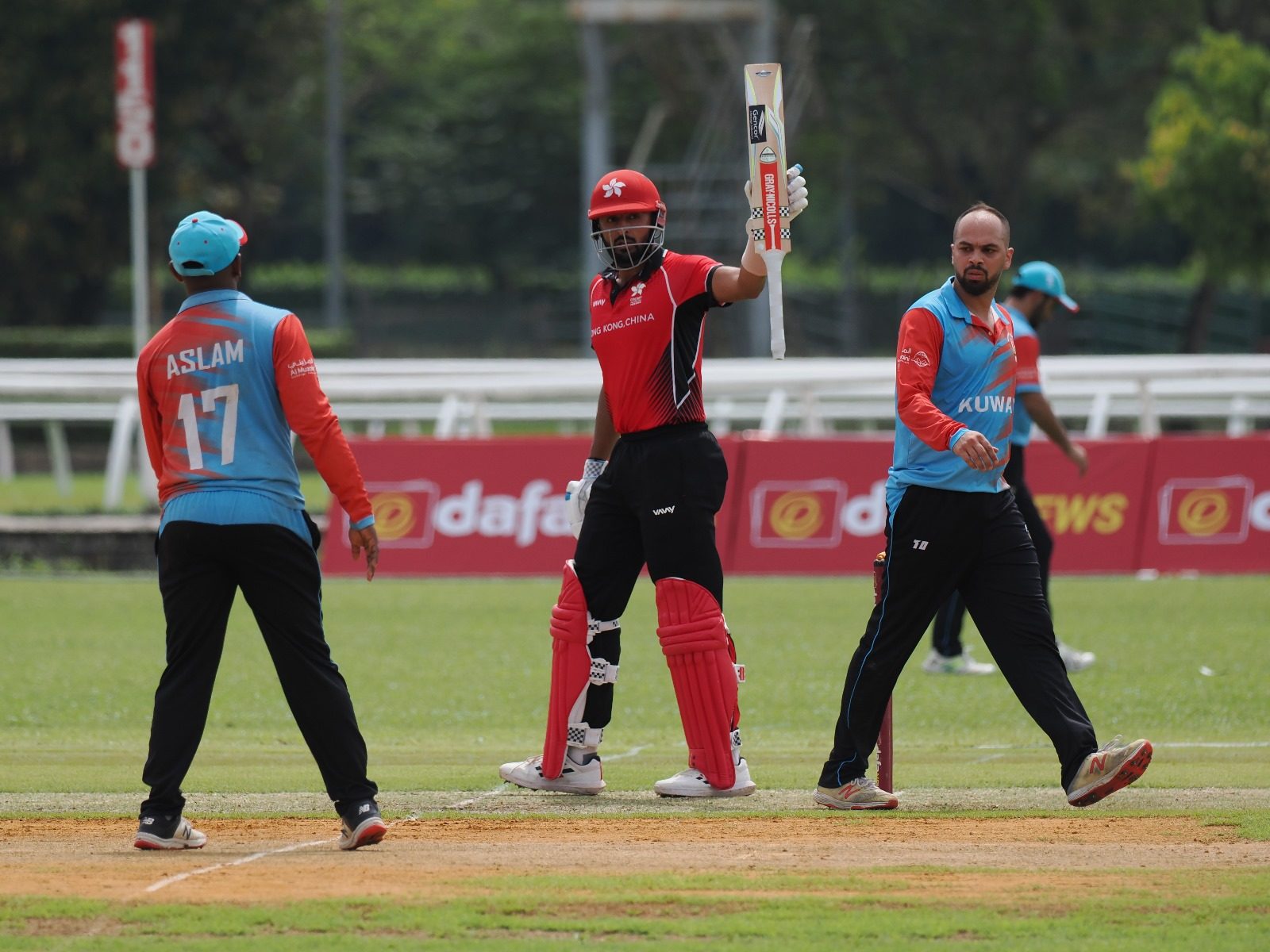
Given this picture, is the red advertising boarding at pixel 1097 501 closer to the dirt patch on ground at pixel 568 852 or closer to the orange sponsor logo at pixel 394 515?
the orange sponsor logo at pixel 394 515

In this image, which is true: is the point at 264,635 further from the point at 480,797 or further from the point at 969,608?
the point at 969,608

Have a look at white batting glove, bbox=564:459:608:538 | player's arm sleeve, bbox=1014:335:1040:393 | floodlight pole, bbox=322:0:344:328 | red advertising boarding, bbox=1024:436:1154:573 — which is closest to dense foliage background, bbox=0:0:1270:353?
floodlight pole, bbox=322:0:344:328

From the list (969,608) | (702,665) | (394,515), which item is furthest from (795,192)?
(394,515)

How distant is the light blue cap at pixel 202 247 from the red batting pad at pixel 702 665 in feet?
6.68

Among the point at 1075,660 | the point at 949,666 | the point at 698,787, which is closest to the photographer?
the point at 698,787

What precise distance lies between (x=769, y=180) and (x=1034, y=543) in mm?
4503

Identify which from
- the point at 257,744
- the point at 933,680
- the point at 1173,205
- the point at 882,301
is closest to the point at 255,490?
the point at 257,744

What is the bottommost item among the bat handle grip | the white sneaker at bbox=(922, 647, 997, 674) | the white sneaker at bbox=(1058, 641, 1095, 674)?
the white sneaker at bbox=(922, 647, 997, 674)

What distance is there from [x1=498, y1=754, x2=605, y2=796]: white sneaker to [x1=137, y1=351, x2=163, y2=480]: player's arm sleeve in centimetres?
195

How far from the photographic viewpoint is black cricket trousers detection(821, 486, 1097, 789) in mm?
7270

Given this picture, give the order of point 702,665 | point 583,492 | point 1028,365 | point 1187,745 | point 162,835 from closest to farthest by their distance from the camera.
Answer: point 162,835
point 702,665
point 583,492
point 1187,745
point 1028,365

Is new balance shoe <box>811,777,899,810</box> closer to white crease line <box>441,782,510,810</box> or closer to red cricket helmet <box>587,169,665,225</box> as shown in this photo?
white crease line <box>441,782,510,810</box>

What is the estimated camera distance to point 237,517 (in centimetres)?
658

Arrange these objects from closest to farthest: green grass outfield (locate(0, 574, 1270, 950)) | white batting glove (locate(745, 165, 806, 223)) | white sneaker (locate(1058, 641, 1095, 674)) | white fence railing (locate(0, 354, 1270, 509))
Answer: green grass outfield (locate(0, 574, 1270, 950)) → white batting glove (locate(745, 165, 806, 223)) → white sneaker (locate(1058, 641, 1095, 674)) → white fence railing (locate(0, 354, 1270, 509))
